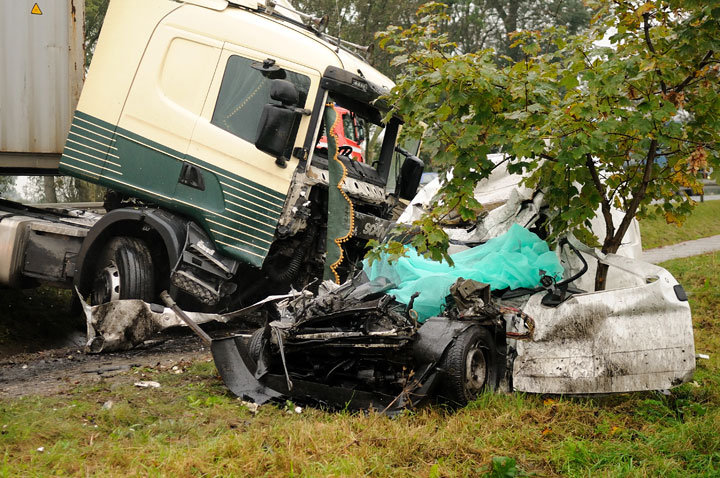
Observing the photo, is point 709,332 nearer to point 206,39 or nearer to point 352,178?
point 352,178

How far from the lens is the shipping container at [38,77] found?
655 cm

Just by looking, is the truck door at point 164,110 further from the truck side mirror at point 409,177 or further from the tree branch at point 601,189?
the tree branch at point 601,189

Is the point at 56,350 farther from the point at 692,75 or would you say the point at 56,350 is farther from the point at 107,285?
the point at 692,75

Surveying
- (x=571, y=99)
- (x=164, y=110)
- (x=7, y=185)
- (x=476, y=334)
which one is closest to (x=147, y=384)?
(x=476, y=334)

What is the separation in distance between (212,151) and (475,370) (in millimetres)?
3021

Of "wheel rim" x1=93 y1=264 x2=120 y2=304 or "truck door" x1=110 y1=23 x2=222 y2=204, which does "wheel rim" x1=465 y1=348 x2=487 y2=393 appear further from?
"wheel rim" x1=93 y1=264 x2=120 y2=304

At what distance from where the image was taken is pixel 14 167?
22.4 feet

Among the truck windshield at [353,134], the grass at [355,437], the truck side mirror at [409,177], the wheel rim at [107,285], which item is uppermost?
the truck windshield at [353,134]

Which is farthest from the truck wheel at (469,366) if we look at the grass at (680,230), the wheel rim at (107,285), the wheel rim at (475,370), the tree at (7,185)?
the grass at (680,230)

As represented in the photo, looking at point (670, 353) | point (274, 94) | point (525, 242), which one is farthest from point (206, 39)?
point (670, 353)

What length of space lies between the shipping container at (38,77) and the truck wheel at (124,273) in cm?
133

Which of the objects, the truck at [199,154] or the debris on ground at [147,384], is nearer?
the debris on ground at [147,384]

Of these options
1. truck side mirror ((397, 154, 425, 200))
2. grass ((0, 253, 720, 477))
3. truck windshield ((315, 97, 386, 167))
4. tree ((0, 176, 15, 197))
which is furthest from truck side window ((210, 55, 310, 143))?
tree ((0, 176, 15, 197))

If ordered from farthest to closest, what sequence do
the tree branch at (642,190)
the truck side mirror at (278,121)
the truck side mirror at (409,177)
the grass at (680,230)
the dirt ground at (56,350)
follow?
1. the grass at (680,230)
2. the truck side mirror at (409,177)
3. the truck side mirror at (278,121)
4. the dirt ground at (56,350)
5. the tree branch at (642,190)
